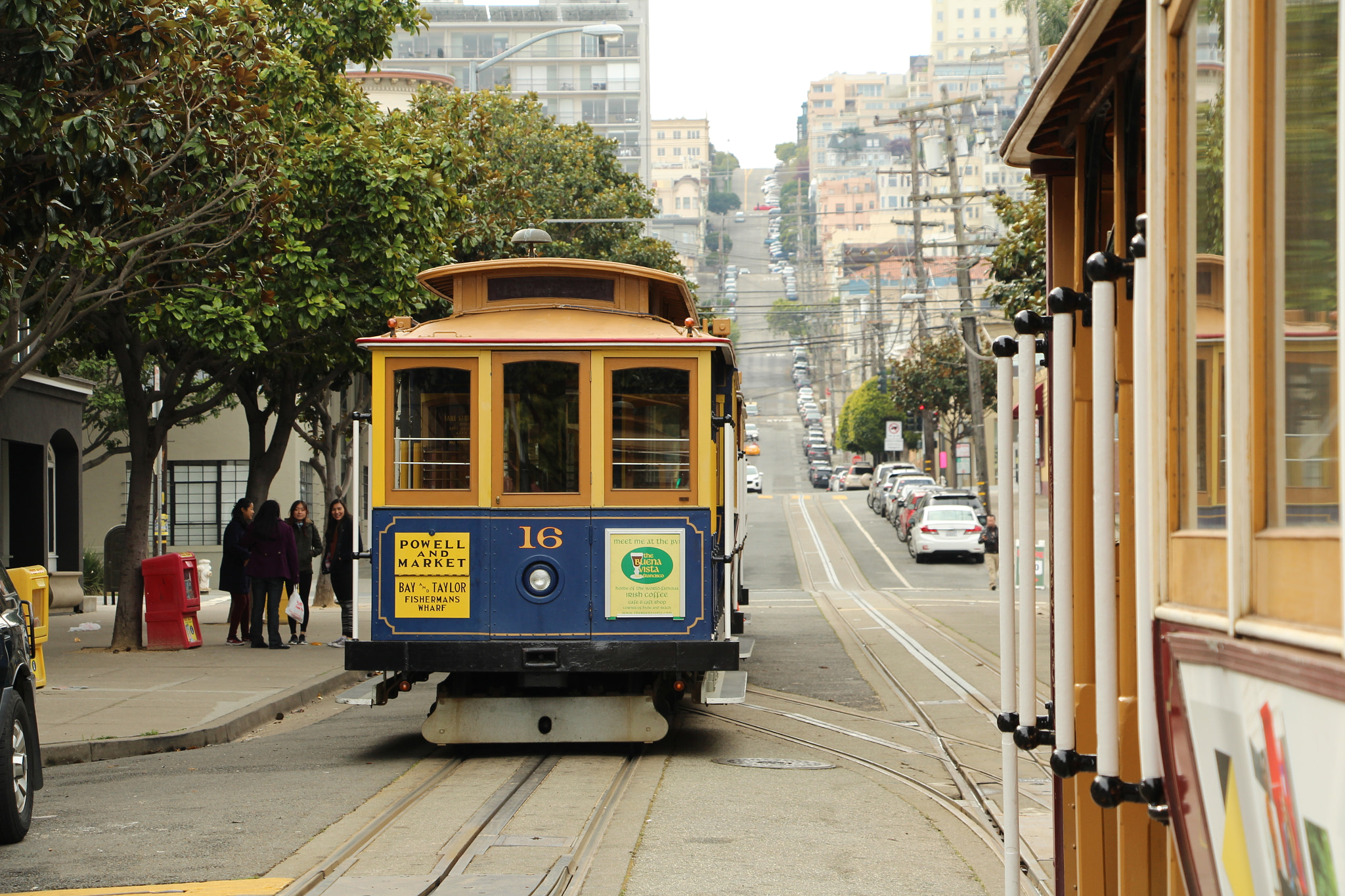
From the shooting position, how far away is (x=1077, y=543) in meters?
5.02

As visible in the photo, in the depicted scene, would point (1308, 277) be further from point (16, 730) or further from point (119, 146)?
point (119, 146)

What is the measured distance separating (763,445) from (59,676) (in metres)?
99.5

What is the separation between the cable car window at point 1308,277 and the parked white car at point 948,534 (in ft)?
119

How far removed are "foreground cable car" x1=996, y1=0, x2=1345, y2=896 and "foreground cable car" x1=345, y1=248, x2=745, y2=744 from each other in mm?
6056

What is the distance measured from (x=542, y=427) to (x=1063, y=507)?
6.90 m

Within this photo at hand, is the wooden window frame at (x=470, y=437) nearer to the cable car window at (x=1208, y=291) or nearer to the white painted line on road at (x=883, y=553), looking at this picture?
the cable car window at (x=1208, y=291)

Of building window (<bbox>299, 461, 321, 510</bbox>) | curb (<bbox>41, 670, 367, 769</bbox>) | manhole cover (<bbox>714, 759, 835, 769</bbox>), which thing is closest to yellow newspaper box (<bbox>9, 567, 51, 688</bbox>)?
curb (<bbox>41, 670, 367, 769</bbox>)

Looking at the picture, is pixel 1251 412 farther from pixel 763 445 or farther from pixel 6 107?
pixel 763 445

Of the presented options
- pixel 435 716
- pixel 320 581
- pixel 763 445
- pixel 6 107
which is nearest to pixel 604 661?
pixel 435 716

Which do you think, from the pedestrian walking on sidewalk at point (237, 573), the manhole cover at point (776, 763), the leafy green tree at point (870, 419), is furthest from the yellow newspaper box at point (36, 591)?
the leafy green tree at point (870, 419)

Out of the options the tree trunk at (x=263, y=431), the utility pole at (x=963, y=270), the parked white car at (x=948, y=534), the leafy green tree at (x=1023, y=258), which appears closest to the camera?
the leafy green tree at (x=1023, y=258)

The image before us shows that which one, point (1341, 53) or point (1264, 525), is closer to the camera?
point (1341, 53)

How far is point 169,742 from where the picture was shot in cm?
1179

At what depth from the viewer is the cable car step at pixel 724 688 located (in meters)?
10.8
